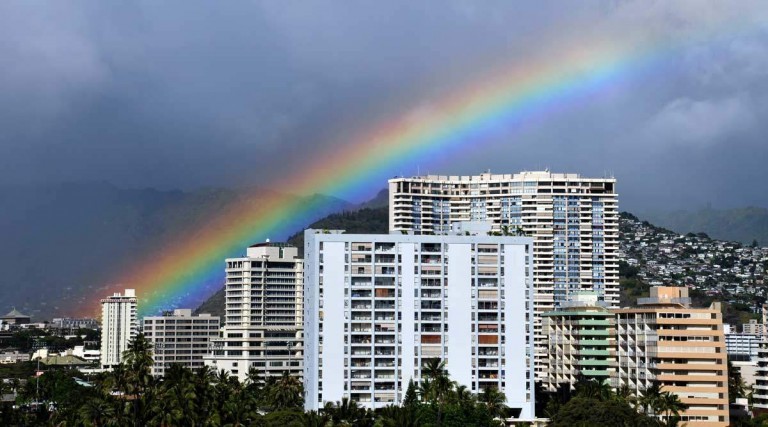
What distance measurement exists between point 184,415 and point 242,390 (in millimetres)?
29094

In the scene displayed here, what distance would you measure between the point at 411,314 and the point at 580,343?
33695mm

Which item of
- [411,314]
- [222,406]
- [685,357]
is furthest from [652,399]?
[222,406]

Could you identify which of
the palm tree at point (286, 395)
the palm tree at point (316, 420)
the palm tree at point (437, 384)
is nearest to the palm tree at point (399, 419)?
the palm tree at point (316, 420)

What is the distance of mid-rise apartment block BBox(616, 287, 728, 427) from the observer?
154375 mm

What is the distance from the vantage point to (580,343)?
180 metres

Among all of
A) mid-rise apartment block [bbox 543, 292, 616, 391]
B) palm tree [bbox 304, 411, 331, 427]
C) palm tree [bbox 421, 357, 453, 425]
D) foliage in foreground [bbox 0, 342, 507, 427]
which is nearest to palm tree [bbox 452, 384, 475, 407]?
foliage in foreground [bbox 0, 342, 507, 427]

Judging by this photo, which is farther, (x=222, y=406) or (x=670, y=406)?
(x=670, y=406)

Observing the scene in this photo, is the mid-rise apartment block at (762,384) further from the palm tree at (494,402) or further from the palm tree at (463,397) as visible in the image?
the palm tree at (463,397)

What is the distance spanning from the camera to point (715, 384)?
155m

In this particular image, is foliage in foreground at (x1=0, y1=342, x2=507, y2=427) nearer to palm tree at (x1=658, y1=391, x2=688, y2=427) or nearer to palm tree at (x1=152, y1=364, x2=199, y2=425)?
palm tree at (x1=152, y1=364, x2=199, y2=425)

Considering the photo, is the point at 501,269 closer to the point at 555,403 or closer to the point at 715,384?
the point at 555,403

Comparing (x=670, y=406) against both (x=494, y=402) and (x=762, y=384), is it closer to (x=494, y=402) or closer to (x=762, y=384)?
(x=494, y=402)

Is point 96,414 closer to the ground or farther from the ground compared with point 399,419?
closer to the ground

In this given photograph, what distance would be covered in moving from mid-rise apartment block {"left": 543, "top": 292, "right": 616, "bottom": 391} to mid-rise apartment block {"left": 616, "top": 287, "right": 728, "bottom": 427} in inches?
317
